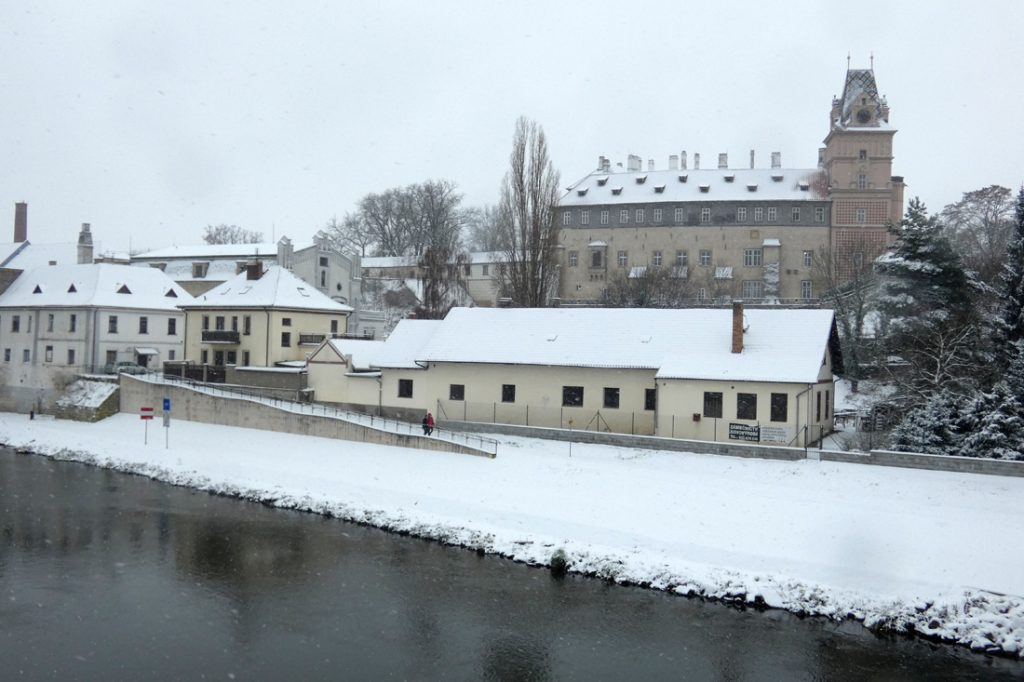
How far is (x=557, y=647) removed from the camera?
14648 mm

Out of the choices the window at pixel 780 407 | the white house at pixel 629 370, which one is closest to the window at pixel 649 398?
the white house at pixel 629 370

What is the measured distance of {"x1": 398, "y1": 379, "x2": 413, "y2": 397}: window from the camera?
35.2 meters

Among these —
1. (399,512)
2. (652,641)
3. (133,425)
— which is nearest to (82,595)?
(399,512)

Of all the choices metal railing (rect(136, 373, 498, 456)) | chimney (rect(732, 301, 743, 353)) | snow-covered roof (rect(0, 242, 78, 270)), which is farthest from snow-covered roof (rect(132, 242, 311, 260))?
chimney (rect(732, 301, 743, 353))

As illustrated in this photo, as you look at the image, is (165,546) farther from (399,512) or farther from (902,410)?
(902,410)

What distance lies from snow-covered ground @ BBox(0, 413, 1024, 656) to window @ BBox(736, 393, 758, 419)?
2347 mm

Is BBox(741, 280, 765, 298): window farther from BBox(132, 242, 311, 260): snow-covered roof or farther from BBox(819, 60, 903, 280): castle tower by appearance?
BBox(132, 242, 311, 260): snow-covered roof

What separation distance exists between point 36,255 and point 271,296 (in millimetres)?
30217

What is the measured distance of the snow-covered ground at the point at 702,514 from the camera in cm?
1670

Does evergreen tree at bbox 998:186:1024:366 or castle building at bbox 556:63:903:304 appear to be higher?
castle building at bbox 556:63:903:304

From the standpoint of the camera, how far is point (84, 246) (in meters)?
55.0

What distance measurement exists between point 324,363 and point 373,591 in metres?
21.1

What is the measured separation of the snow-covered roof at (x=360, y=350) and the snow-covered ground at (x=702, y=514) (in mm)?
6156

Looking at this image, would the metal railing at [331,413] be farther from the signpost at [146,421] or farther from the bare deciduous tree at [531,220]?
the bare deciduous tree at [531,220]
